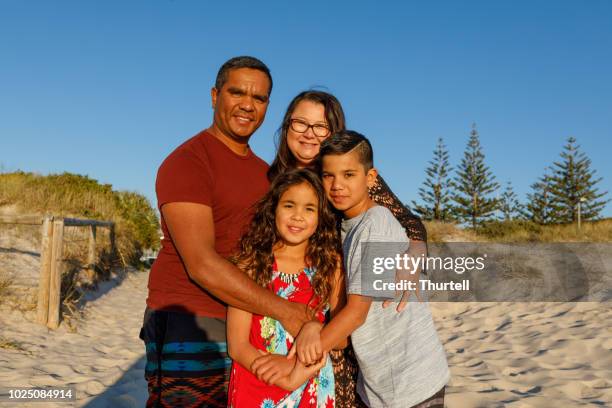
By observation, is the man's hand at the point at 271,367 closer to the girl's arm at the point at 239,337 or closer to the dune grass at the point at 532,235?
the girl's arm at the point at 239,337

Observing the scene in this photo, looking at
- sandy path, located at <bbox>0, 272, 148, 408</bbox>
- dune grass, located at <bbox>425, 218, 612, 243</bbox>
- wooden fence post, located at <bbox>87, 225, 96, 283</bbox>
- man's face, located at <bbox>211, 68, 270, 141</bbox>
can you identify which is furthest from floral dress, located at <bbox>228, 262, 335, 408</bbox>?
dune grass, located at <bbox>425, 218, 612, 243</bbox>

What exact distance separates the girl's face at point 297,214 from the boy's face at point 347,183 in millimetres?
100

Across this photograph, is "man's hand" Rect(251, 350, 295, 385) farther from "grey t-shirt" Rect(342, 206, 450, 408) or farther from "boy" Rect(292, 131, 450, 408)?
"grey t-shirt" Rect(342, 206, 450, 408)

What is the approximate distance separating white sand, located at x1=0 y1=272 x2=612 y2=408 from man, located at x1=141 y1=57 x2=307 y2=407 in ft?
8.47

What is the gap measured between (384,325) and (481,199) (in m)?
37.6

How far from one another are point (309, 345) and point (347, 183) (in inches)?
29.3

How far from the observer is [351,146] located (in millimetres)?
2422

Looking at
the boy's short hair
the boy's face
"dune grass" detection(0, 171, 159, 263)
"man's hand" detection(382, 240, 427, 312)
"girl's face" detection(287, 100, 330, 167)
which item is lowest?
"man's hand" detection(382, 240, 427, 312)

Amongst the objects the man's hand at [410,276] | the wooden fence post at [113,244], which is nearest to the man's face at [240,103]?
the man's hand at [410,276]

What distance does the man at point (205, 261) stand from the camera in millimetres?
2096

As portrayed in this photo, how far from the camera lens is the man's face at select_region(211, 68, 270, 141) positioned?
2.51m

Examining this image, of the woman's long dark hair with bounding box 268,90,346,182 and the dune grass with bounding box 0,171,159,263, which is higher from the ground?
the dune grass with bounding box 0,171,159,263

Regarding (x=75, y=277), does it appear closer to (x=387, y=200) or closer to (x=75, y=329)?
(x=75, y=329)

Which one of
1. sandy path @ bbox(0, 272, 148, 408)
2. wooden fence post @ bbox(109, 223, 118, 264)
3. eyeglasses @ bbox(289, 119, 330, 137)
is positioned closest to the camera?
eyeglasses @ bbox(289, 119, 330, 137)
